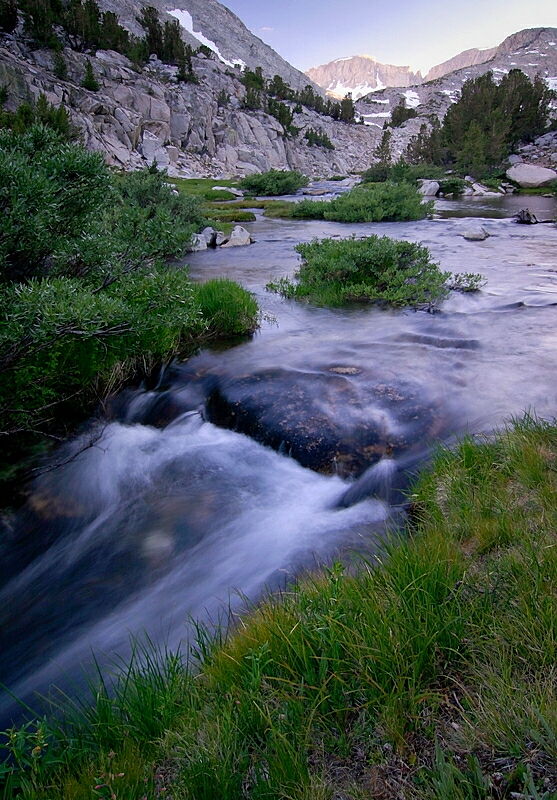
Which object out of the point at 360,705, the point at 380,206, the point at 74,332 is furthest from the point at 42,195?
the point at 380,206

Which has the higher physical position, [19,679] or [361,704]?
[361,704]

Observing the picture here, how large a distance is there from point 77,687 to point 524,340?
832cm

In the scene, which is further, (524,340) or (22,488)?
(524,340)

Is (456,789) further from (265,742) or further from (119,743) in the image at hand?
(119,743)

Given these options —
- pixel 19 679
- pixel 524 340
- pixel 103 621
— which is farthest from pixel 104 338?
pixel 524 340

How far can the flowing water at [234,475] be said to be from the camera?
148 inches

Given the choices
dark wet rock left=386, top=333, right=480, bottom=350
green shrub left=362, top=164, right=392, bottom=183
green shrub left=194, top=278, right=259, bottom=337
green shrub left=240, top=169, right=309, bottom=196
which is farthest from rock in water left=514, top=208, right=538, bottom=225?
green shrub left=362, top=164, right=392, bottom=183

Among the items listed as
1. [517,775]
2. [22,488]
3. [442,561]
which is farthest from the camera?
[22,488]

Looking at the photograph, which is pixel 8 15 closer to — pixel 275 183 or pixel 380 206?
pixel 275 183

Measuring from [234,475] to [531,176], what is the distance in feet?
170

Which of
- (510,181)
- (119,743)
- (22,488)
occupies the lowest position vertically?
(22,488)

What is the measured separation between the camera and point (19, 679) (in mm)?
3252

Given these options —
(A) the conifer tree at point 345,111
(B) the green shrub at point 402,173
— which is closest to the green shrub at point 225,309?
(B) the green shrub at point 402,173

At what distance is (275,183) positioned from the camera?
42.2 meters
